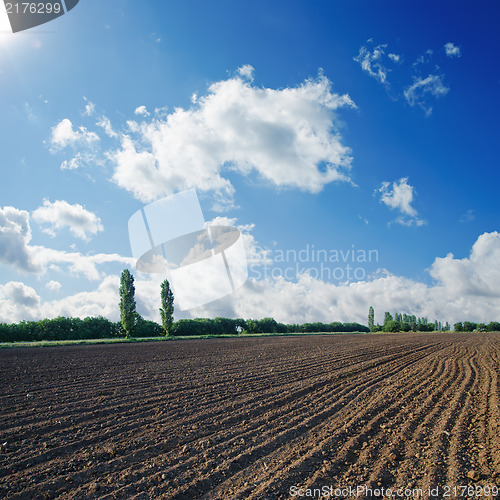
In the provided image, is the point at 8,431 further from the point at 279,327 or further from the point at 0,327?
the point at 279,327

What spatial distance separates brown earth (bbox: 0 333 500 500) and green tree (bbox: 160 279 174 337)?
53.6m

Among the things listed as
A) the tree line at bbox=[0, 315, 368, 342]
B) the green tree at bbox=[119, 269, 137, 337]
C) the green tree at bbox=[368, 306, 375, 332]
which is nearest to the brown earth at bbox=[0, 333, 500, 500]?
the green tree at bbox=[119, 269, 137, 337]

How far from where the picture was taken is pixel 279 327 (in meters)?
96.3

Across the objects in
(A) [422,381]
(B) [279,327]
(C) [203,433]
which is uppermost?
(C) [203,433]

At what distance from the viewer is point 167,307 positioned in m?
66.3

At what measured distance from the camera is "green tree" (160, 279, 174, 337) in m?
65.4

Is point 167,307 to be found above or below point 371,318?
above

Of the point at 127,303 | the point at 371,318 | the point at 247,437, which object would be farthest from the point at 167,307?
the point at 371,318

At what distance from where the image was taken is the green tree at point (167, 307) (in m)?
65.4

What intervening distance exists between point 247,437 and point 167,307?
61.9 meters

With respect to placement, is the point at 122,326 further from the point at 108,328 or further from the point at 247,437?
the point at 247,437

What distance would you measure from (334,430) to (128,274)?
61.7 m

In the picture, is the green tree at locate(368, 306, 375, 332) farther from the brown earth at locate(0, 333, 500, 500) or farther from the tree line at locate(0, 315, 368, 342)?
the brown earth at locate(0, 333, 500, 500)

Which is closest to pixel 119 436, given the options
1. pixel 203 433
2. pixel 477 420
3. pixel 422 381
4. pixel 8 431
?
pixel 203 433
